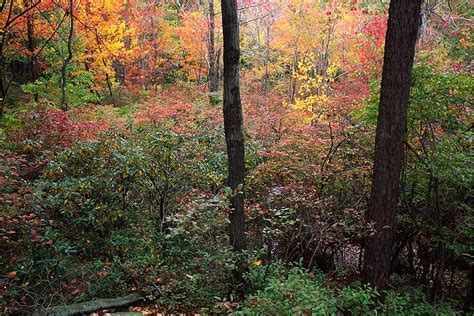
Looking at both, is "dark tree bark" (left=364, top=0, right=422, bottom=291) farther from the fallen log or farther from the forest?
the fallen log

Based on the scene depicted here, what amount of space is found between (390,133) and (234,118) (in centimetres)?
215

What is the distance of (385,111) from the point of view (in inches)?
194

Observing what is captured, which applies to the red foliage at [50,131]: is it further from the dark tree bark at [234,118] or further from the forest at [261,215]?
the dark tree bark at [234,118]

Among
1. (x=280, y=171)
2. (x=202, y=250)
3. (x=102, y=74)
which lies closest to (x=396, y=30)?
(x=280, y=171)

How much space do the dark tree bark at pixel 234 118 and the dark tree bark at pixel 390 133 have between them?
190 cm

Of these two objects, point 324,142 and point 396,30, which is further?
point 324,142

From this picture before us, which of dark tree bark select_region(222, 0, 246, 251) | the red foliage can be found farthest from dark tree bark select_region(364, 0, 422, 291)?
the red foliage

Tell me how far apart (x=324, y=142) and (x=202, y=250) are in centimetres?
354

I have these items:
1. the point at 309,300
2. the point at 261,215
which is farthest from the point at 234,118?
the point at 309,300

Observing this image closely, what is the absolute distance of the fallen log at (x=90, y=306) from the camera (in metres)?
4.28

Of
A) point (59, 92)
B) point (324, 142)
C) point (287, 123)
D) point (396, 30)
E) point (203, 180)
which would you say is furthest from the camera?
point (59, 92)

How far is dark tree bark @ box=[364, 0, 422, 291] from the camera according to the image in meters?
4.68

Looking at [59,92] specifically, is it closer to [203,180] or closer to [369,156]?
[203,180]

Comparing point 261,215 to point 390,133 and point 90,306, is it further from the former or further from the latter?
point 90,306
